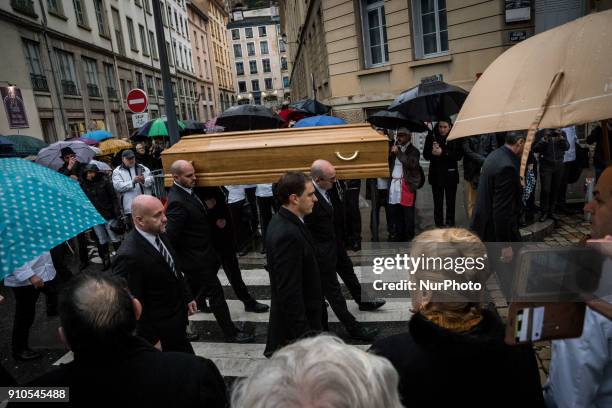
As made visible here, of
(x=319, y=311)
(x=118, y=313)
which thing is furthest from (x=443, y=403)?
(x=319, y=311)

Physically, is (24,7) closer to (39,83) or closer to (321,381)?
(39,83)

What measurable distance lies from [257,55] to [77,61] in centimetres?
6757

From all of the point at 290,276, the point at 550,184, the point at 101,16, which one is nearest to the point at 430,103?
the point at 550,184

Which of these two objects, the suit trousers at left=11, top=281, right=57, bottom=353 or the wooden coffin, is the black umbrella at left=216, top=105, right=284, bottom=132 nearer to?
the wooden coffin

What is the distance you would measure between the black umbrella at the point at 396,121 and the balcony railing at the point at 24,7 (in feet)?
61.8

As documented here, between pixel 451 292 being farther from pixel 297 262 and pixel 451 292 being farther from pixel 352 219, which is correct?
pixel 352 219

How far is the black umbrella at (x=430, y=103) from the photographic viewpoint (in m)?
7.15

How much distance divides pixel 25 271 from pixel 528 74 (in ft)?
15.2

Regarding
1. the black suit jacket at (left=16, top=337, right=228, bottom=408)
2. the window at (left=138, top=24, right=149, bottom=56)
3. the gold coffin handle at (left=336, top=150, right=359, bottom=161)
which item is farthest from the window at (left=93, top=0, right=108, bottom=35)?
the black suit jacket at (left=16, top=337, right=228, bottom=408)

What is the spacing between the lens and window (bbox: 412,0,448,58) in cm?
1191

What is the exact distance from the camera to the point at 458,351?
142 cm

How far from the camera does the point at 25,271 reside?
164 inches

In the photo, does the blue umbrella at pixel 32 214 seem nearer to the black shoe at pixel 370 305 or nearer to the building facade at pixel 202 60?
the black shoe at pixel 370 305

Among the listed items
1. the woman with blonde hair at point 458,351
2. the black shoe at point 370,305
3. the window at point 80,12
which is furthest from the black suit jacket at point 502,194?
the window at point 80,12
